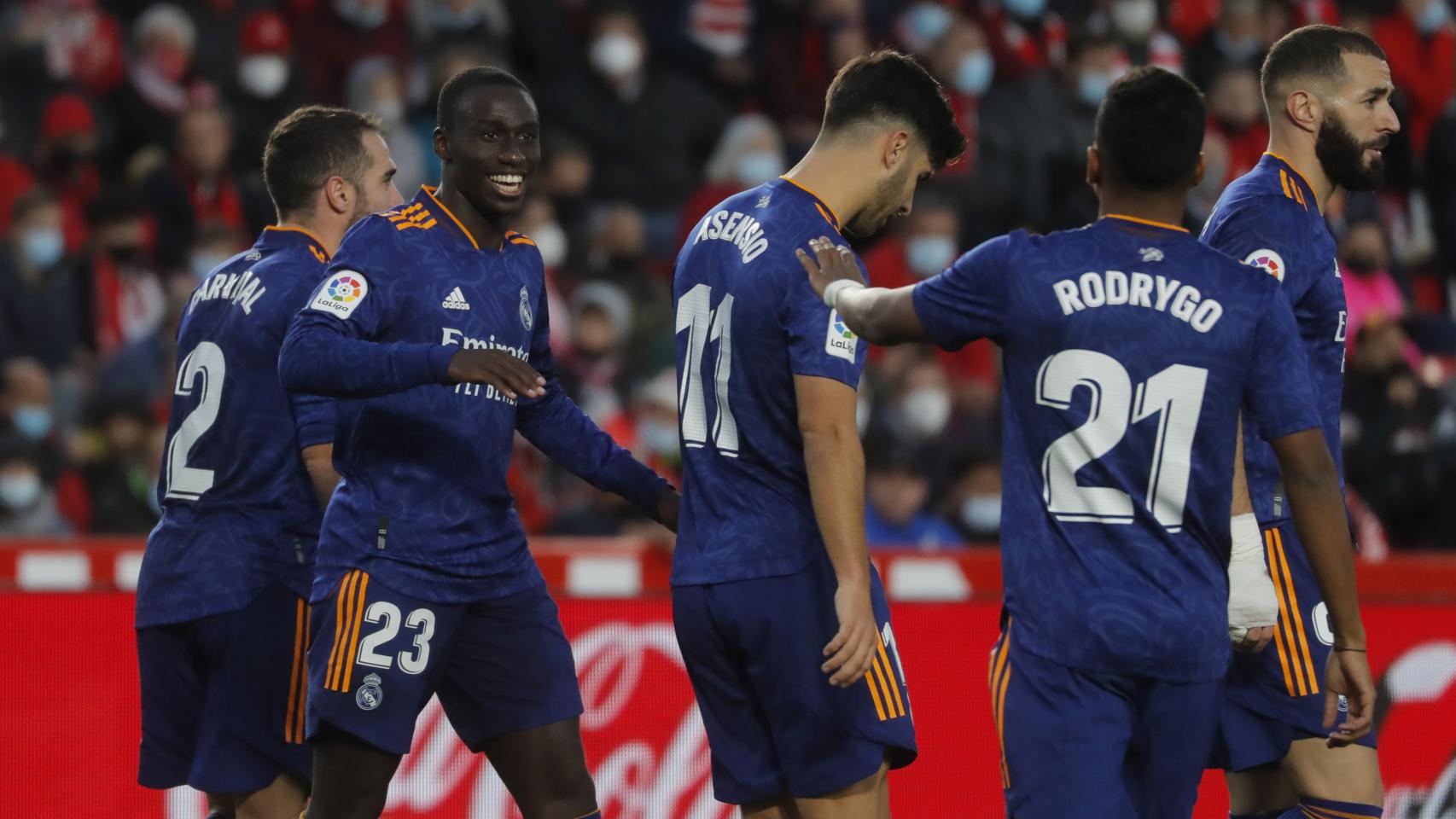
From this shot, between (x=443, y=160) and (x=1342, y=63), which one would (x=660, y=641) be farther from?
(x=1342, y=63)

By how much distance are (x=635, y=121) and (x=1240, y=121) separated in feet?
12.8

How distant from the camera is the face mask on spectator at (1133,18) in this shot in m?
13.7

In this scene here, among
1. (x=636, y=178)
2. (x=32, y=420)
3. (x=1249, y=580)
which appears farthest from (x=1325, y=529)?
(x=636, y=178)

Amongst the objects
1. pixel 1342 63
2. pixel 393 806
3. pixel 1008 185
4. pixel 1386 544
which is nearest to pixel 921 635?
pixel 393 806

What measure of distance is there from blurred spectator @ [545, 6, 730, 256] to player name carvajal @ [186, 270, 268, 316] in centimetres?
687

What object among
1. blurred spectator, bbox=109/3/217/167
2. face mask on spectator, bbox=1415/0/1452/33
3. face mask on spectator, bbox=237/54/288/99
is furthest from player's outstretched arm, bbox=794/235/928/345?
face mask on spectator, bbox=1415/0/1452/33

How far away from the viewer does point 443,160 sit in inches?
210

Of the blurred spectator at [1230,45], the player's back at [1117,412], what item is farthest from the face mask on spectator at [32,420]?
the blurred spectator at [1230,45]

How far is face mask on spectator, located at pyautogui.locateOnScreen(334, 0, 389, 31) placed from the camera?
1288cm

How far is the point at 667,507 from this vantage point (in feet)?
17.8

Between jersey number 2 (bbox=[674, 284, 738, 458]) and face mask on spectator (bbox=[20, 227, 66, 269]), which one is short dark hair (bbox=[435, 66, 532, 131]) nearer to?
jersey number 2 (bbox=[674, 284, 738, 458])

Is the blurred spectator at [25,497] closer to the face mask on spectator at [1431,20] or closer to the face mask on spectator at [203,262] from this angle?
the face mask on spectator at [203,262]

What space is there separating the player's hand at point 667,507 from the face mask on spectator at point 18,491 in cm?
531

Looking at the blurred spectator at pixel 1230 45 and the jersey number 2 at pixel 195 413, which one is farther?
the blurred spectator at pixel 1230 45
